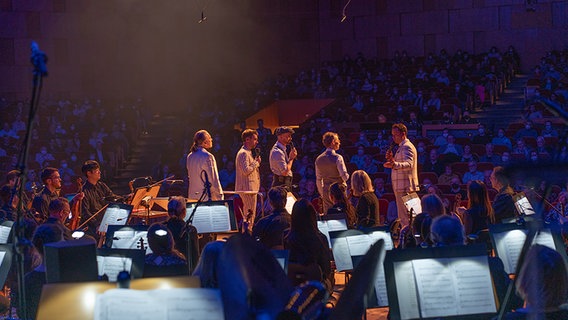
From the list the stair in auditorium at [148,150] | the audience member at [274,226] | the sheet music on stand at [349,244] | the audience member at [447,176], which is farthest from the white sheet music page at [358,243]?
the stair in auditorium at [148,150]

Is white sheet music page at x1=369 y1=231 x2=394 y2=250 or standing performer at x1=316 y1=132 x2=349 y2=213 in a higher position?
standing performer at x1=316 y1=132 x2=349 y2=213

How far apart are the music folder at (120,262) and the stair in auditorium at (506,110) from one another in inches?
487

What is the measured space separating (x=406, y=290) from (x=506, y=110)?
14.9 meters

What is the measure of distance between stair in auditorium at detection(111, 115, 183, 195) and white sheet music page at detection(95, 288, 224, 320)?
1289 cm

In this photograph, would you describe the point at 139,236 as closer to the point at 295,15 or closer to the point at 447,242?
the point at 447,242

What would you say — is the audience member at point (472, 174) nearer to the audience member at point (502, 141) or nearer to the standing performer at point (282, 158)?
the audience member at point (502, 141)

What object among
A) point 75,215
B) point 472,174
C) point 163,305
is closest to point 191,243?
point 75,215

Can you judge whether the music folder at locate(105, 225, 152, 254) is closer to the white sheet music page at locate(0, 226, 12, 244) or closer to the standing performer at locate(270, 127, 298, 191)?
the white sheet music page at locate(0, 226, 12, 244)

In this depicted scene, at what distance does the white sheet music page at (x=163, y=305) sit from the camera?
2846mm

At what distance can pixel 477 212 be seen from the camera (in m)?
6.14

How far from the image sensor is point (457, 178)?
11.6 m

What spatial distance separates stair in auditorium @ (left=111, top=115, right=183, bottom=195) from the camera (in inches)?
→ 642

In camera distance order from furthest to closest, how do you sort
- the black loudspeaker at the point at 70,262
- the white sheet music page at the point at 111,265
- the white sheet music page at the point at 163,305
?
the white sheet music page at the point at 111,265
the black loudspeaker at the point at 70,262
the white sheet music page at the point at 163,305

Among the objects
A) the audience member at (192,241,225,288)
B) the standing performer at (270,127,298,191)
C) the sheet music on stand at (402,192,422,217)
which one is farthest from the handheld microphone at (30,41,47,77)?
the standing performer at (270,127,298,191)
